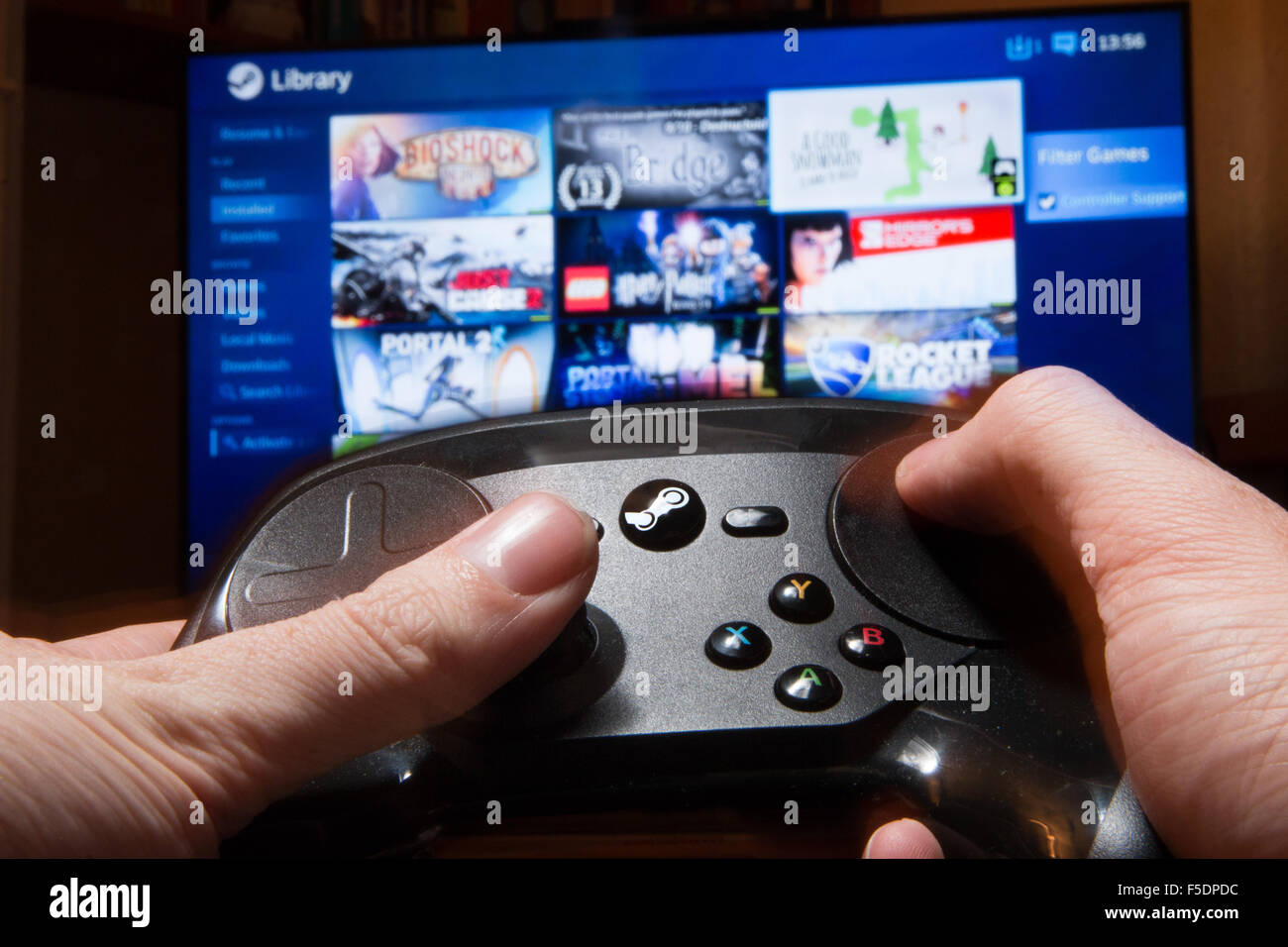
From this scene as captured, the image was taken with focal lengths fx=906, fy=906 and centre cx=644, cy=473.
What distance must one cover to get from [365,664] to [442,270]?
0.67m

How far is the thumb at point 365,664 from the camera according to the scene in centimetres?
25

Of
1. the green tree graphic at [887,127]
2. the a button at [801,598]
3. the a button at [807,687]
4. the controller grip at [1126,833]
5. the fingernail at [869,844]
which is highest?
the green tree graphic at [887,127]

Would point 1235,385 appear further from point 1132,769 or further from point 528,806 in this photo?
point 528,806

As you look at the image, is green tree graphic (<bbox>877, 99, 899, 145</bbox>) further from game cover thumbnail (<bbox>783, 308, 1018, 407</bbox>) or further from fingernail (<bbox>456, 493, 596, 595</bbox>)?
fingernail (<bbox>456, 493, 596, 595</bbox>)

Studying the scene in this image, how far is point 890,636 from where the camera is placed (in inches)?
12.4

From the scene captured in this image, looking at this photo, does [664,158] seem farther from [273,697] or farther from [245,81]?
[273,697]

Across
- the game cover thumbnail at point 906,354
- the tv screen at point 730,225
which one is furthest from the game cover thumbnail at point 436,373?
the game cover thumbnail at point 906,354

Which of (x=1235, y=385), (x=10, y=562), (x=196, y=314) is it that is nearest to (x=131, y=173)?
(x=196, y=314)

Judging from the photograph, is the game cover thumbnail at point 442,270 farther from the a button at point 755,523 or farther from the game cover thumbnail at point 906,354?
the a button at point 755,523

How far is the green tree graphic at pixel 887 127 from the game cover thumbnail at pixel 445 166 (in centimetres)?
32

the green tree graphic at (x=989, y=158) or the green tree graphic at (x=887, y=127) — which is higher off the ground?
the green tree graphic at (x=887, y=127)

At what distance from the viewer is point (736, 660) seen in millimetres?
308

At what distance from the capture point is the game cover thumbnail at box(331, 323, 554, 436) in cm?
87

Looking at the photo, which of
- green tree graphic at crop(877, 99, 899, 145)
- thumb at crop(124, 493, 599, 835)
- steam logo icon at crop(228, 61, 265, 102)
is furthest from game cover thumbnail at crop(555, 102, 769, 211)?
thumb at crop(124, 493, 599, 835)
